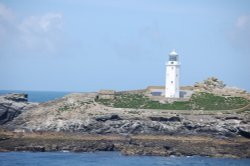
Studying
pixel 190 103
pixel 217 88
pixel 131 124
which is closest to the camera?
pixel 131 124

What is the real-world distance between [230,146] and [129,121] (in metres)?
11.8

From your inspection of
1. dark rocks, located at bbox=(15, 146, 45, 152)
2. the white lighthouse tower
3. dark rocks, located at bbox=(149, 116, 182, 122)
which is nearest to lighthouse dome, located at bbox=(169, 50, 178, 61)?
the white lighthouse tower

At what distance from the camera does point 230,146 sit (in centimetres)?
7612

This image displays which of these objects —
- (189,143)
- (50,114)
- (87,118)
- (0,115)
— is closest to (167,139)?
(189,143)

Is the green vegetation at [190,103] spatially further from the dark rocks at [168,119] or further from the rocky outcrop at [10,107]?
the rocky outcrop at [10,107]

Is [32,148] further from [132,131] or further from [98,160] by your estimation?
[132,131]

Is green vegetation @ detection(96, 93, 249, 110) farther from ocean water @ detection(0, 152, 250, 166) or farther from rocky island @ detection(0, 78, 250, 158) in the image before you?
Result: ocean water @ detection(0, 152, 250, 166)

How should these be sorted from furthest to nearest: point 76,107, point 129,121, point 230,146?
point 76,107, point 129,121, point 230,146

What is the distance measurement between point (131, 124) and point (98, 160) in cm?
1051

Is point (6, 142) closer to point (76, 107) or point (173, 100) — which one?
point (76, 107)

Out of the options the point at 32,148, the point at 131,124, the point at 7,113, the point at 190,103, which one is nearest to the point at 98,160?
the point at 32,148

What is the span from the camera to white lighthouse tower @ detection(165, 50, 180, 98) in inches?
3568

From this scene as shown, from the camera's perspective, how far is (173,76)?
299ft

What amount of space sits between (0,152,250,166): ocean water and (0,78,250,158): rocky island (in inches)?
63.4
